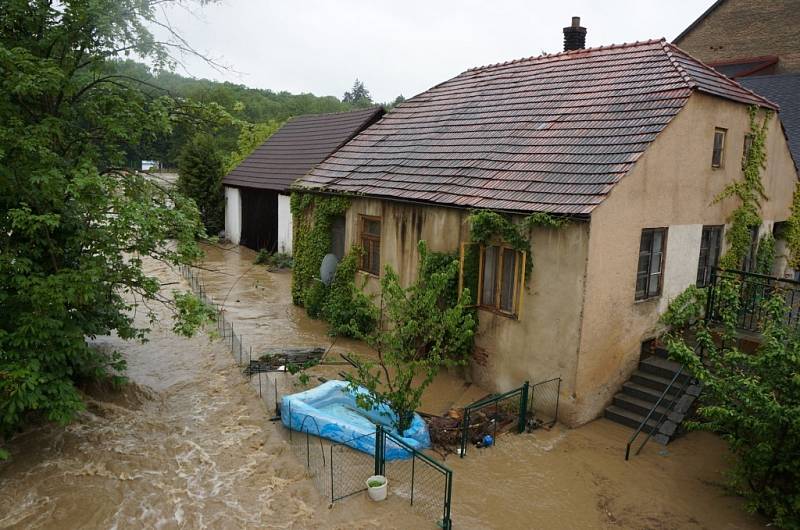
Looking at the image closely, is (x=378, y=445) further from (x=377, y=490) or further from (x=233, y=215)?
(x=233, y=215)

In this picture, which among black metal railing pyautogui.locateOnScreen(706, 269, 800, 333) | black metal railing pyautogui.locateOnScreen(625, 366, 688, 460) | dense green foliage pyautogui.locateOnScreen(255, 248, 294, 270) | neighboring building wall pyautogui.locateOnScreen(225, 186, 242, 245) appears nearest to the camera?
black metal railing pyautogui.locateOnScreen(625, 366, 688, 460)

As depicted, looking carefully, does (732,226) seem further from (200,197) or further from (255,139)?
(255,139)

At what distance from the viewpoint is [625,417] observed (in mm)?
10891

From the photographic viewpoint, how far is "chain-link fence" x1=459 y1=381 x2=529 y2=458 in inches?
389

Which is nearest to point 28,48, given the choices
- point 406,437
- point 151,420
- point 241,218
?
point 151,420

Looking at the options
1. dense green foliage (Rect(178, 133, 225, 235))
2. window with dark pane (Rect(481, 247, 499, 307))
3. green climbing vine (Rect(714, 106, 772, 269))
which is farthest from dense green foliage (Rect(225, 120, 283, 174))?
green climbing vine (Rect(714, 106, 772, 269))

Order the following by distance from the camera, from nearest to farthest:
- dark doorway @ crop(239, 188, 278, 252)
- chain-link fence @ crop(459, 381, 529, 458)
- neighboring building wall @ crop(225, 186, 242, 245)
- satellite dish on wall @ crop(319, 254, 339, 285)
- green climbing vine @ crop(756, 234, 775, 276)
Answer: chain-link fence @ crop(459, 381, 529, 458), green climbing vine @ crop(756, 234, 775, 276), satellite dish on wall @ crop(319, 254, 339, 285), dark doorway @ crop(239, 188, 278, 252), neighboring building wall @ crop(225, 186, 242, 245)

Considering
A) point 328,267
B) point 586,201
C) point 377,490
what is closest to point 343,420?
point 377,490

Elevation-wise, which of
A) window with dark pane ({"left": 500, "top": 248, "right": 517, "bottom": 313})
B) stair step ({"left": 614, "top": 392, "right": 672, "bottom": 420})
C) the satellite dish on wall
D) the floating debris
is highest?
window with dark pane ({"left": 500, "top": 248, "right": 517, "bottom": 313})

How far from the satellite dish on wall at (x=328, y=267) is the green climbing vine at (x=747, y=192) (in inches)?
391

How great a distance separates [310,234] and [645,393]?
10427 millimetres

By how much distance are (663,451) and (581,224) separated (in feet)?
13.8

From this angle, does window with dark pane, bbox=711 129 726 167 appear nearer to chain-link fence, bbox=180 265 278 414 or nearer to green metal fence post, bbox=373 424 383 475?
green metal fence post, bbox=373 424 383 475

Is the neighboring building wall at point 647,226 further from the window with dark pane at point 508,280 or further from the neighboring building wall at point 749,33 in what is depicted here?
the neighboring building wall at point 749,33
